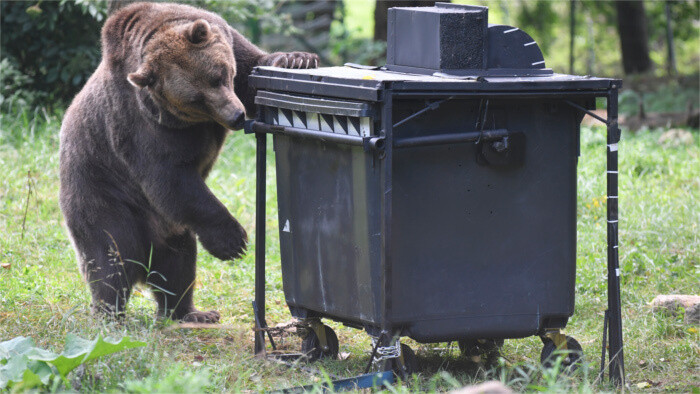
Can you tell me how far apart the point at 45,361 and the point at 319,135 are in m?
1.51

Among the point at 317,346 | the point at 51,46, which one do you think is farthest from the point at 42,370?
the point at 51,46

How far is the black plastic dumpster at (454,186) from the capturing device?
3781mm

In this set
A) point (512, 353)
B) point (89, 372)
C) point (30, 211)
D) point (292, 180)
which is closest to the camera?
point (89, 372)

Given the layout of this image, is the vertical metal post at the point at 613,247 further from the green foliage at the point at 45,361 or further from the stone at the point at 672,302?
the green foliage at the point at 45,361

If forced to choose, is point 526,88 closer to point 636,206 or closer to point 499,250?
point 499,250

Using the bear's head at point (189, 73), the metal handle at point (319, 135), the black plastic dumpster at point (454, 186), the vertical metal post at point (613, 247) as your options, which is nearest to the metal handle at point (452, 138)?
the black plastic dumpster at point (454, 186)

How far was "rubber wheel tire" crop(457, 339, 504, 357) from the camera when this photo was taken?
4.52 metres

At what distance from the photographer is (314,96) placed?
13.2 feet

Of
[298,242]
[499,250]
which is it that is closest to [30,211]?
[298,242]

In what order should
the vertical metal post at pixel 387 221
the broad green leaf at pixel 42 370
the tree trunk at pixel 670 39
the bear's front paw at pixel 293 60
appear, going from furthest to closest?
1. the tree trunk at pixel 670 39
2. the bear's front paw at pixel 293 60
3. the vertical metal post at pixel 387 221
4. the broad green leaf at pixel 42 370

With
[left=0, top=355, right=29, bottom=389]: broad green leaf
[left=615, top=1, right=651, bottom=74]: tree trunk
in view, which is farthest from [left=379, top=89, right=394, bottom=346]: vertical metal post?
[left=615, top=1, right=651, bottom=74]: tree trunk

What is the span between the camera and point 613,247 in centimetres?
398

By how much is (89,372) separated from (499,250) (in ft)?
6.15

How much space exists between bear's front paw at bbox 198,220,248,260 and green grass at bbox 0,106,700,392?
48cm
